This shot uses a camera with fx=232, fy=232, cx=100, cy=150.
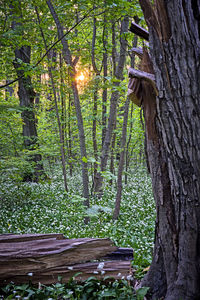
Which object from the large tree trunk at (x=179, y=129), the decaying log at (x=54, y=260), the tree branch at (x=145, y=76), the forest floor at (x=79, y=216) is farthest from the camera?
the forest floor at (x=79, y=216)

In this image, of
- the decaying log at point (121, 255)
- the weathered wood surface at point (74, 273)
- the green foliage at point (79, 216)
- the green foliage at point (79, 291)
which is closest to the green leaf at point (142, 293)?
the green foliage at point (79, 291)

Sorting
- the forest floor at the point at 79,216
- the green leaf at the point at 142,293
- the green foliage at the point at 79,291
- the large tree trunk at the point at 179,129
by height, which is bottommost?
the forest floor at the point at 79,216

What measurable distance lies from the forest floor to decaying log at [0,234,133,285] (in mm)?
680

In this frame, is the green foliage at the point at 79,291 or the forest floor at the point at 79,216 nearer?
the green foliage at the point at 79,291

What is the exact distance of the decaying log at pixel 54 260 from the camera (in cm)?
326

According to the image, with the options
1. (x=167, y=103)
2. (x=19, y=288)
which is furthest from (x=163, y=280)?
(x=167, y=103)

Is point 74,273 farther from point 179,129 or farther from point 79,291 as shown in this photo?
point 179,129

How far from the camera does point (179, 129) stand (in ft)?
8.15

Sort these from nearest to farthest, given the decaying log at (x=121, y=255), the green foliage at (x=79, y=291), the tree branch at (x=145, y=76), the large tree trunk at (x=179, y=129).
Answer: the large tree trunk at (x=179, y=129)
the tree branch at (x=145, y=76)
the green foliage at (x=79, y=291)
the decaying log at (x=121, y=255)

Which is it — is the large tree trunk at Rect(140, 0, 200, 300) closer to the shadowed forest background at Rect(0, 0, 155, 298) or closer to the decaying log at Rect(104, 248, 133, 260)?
the decaying log at Rect(104, 248, 133, 260)

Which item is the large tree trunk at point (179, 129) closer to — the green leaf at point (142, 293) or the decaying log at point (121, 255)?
the green leaf at point (142, 293)

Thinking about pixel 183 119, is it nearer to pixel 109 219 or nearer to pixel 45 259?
pixel 45 259

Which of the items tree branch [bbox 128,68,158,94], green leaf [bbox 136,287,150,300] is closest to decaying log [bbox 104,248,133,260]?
green leaf [bbox 136,287,150,300]

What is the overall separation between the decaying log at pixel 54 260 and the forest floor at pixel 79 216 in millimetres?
680
